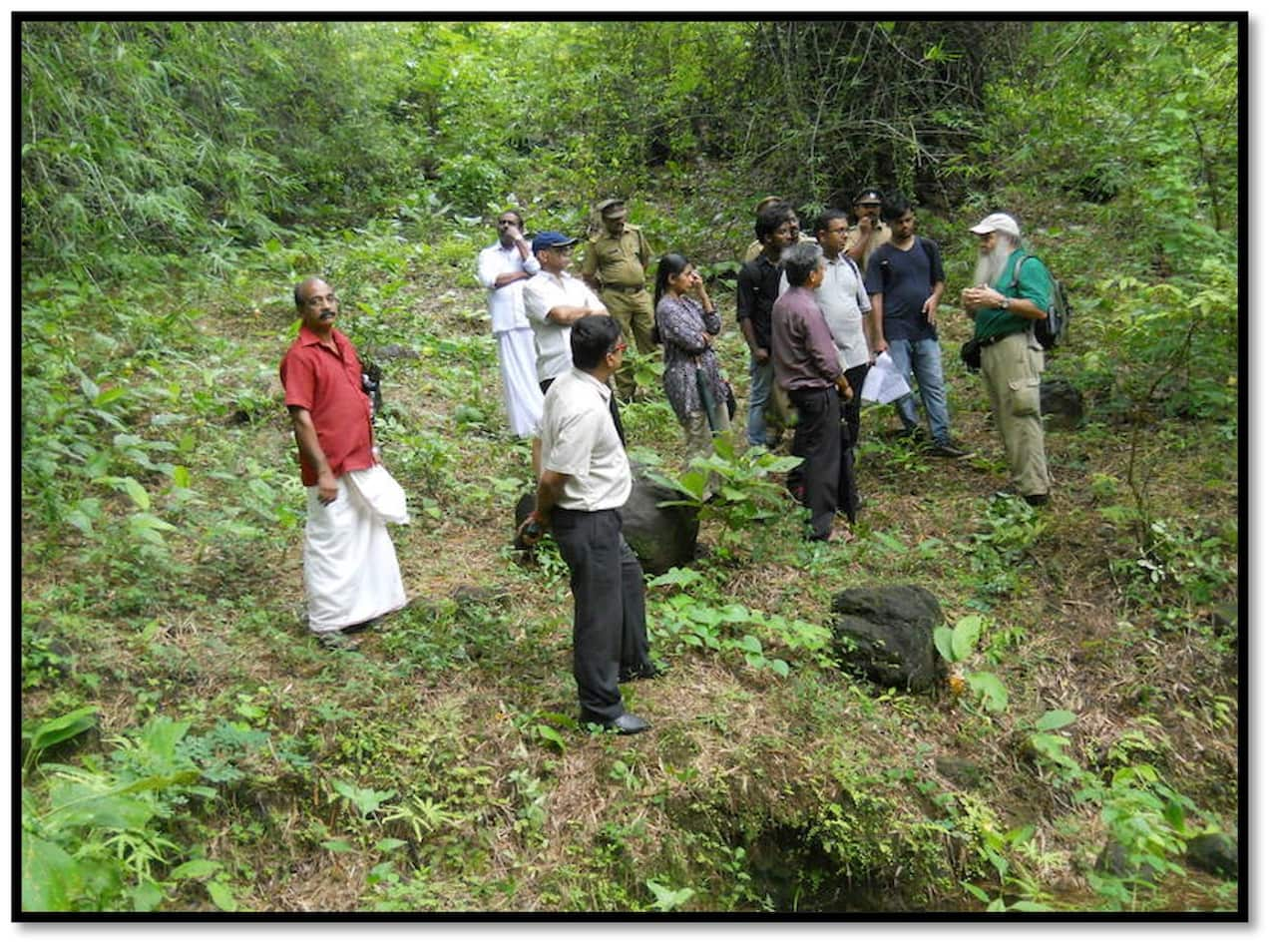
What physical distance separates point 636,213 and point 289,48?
562 centimetres

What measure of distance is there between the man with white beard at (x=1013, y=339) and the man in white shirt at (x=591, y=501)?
9.18 feet

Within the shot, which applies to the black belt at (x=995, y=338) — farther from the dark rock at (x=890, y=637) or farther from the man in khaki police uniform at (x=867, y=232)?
the dark rock at (x=890, y=637)

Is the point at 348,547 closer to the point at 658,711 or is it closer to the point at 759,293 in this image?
the point at 658,711

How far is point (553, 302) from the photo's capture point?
687 centimetres

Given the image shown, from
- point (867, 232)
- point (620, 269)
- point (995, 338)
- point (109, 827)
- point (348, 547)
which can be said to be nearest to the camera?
point (109, 827)

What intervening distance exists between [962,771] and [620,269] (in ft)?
14.8

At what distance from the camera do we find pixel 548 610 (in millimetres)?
5754

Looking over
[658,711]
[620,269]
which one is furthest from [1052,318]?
[658,711]

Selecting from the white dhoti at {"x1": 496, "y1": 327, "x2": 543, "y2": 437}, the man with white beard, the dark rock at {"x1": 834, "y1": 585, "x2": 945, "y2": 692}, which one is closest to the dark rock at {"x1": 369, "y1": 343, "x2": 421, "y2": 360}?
the white dhoti at {"x1": 496, "y1": 327, "x2": 543, "y2": 437}

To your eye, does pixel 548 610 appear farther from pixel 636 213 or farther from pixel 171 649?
pixel 636 213

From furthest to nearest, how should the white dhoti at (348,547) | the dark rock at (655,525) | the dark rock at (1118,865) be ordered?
the dark rock at (655,525), the white dhoti at (348,547), the dark rock at (1118,865)

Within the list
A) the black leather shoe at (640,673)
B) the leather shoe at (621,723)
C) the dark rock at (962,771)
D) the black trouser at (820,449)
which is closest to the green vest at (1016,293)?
the black trouser at (820,449)

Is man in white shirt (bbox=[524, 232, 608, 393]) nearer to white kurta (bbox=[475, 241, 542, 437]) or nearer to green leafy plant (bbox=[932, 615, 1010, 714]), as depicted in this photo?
white kurta (bbox=[475, 241, 542, 437])

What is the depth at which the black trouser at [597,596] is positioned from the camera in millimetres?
4488
